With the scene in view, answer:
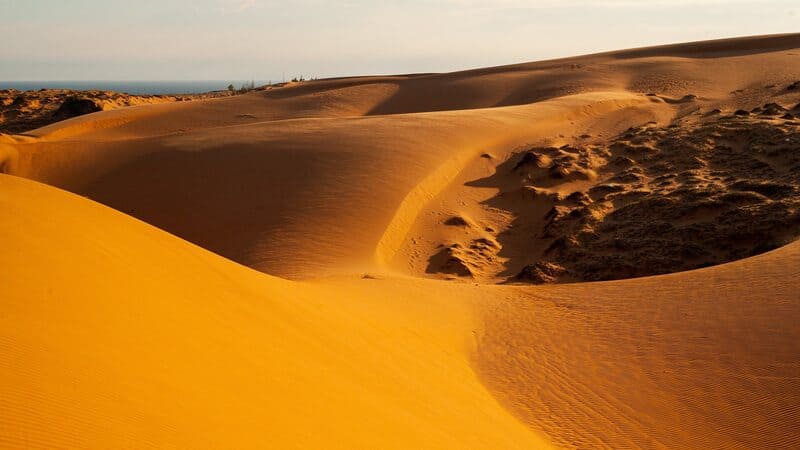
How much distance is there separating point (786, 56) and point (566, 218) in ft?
65.2

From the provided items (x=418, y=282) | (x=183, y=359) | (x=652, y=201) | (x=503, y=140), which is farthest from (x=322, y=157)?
(x=183, y=359)

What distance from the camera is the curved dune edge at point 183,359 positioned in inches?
126

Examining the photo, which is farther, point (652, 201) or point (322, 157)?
point (322, 157)

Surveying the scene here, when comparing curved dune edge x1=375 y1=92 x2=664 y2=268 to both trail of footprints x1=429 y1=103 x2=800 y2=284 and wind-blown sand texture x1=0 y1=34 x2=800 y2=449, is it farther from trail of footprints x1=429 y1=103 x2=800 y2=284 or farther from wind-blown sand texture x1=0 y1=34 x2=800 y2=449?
trail of footprints x1=429 y1=103 x2=800 y2=284

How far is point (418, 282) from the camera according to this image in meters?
10.5

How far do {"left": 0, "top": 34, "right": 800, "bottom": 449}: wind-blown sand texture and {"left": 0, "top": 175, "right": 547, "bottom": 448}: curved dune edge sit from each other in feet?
0.07

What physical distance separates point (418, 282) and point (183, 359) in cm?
657

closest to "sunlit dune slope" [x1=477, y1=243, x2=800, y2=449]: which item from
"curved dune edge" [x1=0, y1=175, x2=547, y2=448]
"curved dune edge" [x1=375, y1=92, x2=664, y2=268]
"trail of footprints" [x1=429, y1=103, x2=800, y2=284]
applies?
"curved dune edge" [x1=0, y1=175, x2=547, y2=448]

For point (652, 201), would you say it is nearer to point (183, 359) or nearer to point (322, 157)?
point (322, 157)

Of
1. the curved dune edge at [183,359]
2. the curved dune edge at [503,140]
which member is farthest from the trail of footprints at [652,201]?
the curved dune edge at [183,359]

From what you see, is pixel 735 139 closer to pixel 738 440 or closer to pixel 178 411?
pixel 738 440

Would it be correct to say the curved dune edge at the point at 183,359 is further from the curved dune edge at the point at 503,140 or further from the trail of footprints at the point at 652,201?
the curved dune edge at the point at 503,140

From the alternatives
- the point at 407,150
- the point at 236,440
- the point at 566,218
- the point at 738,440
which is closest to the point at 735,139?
the point at 566,218

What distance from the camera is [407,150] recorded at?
681 inches
